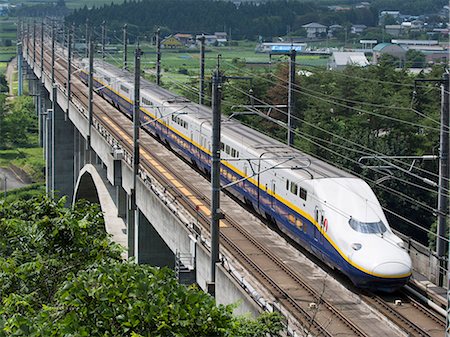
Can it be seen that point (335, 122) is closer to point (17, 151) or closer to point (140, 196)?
point (140, 196)

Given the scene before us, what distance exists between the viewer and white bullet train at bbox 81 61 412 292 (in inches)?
938

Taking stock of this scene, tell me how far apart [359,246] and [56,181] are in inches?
2196

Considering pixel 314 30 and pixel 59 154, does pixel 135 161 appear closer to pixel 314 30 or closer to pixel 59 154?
pixel 59 154

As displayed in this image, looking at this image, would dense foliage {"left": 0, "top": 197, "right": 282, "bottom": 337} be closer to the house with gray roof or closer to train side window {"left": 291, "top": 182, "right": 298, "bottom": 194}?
train side window {"left": 291, "top": 182, "right": 298, "bottom": 194}

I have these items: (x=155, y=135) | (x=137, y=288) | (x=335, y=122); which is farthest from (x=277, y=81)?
(x=137, y=288)

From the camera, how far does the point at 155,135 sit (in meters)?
55.3

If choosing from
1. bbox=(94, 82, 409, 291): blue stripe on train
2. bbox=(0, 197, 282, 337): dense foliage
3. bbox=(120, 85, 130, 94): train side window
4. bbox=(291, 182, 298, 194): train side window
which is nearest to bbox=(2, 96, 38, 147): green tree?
bbox=(120, 85, 130, 94): train side window

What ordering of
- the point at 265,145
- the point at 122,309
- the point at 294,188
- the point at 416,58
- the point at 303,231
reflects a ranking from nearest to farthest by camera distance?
the point at 122,309 < the point at 303,231 < the point at 294,188 < the point at 265,145 < the point at 416,58

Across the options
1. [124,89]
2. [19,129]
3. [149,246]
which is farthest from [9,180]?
[149,246]

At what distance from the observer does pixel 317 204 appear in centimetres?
2639

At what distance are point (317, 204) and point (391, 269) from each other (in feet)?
11.9

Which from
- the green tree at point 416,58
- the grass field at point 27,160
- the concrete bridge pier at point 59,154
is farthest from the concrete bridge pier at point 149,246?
the green tree at point 416,58

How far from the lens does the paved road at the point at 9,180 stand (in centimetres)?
9790

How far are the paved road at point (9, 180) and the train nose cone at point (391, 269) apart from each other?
250 ft
